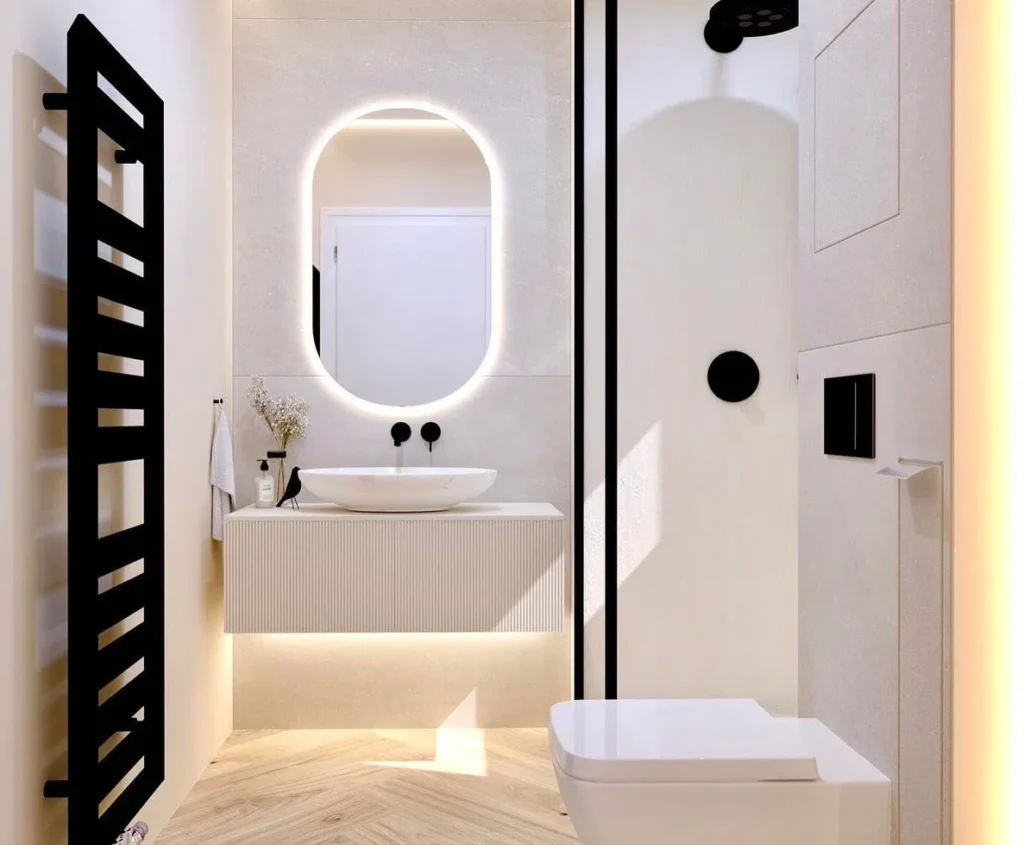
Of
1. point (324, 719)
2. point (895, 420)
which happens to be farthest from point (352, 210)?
point (895, 420)

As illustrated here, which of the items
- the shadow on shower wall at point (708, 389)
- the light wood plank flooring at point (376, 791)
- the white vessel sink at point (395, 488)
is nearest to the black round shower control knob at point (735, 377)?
the shadow on shower wall at point (708, 389)

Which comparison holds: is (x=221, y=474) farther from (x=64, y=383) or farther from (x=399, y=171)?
(x=399, y=171)

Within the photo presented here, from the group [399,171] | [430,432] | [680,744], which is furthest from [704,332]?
[680,744]

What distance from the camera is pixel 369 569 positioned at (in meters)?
2.91

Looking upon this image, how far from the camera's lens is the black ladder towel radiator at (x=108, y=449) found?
1733 mm

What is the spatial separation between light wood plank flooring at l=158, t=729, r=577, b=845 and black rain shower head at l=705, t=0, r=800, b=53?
2312 mm

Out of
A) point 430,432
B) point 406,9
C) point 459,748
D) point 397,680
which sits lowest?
point 459,748

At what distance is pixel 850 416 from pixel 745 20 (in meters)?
1.69

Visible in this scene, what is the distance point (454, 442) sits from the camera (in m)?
3.35

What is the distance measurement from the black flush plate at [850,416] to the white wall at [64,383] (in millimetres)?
1433

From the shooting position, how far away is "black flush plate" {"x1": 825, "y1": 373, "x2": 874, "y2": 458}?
138 centimetres

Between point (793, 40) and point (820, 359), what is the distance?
5.92 feet

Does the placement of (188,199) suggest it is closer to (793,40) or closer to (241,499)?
(241,499)

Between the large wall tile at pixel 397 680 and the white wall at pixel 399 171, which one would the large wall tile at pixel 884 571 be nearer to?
the large wall tile at pixel 397 680
